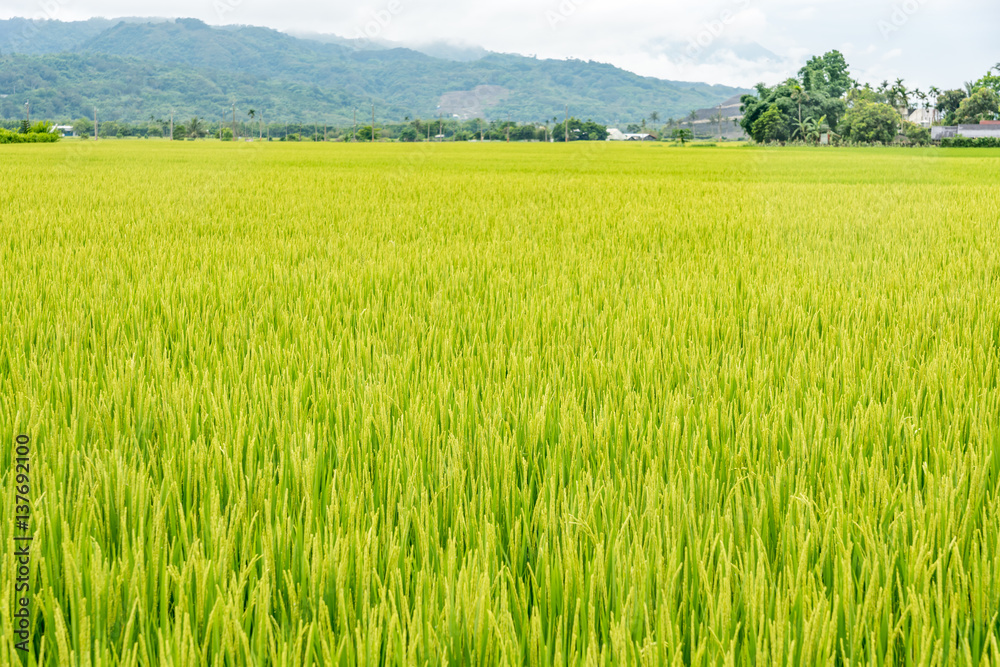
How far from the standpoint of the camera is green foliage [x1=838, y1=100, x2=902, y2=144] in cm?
5512

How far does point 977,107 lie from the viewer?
2980 inches

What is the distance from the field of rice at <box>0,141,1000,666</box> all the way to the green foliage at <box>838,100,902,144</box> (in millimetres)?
60030

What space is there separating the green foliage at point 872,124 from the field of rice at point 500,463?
60.0 m

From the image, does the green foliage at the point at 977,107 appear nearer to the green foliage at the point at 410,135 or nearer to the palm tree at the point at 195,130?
the green foliage at the point at 410,135

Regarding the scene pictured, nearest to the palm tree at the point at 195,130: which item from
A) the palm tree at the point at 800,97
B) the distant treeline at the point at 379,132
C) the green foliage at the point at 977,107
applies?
the distant treeline at the point at 379,132

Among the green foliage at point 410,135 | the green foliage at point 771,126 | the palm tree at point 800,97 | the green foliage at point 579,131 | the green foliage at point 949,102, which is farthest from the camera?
the green foliage at point 579,131

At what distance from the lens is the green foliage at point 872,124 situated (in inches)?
2170

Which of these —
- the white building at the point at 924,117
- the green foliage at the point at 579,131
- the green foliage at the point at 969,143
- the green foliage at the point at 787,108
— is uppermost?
the white building at the point at 924,117

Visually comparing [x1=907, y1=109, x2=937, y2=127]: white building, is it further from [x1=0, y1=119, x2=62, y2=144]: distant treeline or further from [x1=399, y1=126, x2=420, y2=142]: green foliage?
[x1=0, y1=119, x2=62, y2=144]: distant treeline

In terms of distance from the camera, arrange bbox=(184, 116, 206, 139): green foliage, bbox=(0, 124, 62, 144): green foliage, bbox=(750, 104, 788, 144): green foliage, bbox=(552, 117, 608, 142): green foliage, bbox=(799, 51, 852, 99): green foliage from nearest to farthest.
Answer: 1. bbox=(0, 124, 62, 144): green foliage
2. bbox=(750, 104, 788, 144): green foliage
3. bbox=(799, 51, 852, 99): green foliage
4. bbox=(184, 116, 206, 139): green foliage
5. bbox=(552, 117, 608, 142): green foliage

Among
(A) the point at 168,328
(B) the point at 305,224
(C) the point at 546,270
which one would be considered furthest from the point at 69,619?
(B) the point at 305,224

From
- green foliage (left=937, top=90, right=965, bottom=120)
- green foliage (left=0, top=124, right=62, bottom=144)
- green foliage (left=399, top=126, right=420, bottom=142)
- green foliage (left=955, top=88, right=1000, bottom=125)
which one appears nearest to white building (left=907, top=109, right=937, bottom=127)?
green foliage (left=937, top=90, right=965, bottom=120)

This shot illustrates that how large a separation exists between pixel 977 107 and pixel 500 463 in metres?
92.1

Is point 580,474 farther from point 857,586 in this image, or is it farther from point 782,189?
point 782,189
